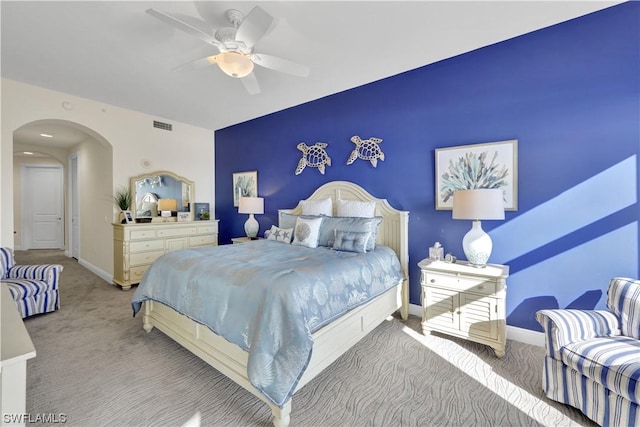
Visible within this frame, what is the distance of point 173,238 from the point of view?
481 centimetres

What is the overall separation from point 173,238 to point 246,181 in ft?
5.45

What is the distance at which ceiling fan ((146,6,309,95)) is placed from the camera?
197 cm

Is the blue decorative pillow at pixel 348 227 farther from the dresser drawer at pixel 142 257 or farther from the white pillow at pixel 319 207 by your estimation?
the dresser drawer at pixel 142 257

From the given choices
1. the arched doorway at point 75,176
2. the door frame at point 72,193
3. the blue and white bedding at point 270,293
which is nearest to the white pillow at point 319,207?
the blue and white bedding at point 270,293

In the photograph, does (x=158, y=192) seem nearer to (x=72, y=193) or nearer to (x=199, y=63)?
(x=199, y=63)

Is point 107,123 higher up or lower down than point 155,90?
lower down

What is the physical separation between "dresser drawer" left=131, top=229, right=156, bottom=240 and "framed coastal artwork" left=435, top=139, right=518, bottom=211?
4.42 meters

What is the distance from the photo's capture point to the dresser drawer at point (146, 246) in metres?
4.34

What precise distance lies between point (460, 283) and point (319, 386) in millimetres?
1575

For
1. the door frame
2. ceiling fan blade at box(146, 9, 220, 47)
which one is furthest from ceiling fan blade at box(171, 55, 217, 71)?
the door frame

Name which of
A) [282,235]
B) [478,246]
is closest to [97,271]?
[282,235]

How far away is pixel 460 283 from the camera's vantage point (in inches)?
102

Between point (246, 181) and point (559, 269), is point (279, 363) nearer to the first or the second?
point (559, 269)

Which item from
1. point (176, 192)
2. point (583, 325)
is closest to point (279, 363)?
point (583, 325)
